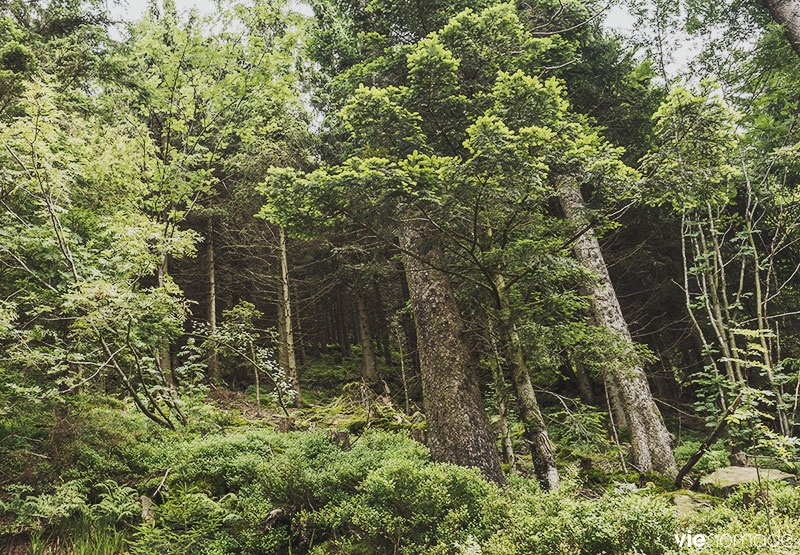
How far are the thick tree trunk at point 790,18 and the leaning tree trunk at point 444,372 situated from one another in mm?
7412

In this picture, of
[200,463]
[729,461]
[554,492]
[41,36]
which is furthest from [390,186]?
[41,36]

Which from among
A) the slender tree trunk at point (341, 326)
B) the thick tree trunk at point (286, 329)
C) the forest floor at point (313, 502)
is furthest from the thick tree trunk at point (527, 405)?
the slender tree trunk at point (341, 326)

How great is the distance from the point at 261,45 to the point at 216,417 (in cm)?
750

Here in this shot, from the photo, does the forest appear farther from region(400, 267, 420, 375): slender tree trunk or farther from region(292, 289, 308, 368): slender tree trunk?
region(292, 289, 308, 368): slender tree trunk

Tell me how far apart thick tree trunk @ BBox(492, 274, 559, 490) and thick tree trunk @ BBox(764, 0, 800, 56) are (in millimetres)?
7161

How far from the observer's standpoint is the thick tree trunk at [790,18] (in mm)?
6973

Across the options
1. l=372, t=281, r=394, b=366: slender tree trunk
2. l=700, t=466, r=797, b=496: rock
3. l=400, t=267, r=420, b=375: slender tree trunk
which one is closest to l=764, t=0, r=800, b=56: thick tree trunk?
l=700, t=466, r=797, b=496: rock

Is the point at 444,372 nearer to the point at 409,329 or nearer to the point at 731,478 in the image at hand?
the point at 731,478

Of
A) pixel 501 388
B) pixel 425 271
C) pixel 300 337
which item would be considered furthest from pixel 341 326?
pixel 501 388

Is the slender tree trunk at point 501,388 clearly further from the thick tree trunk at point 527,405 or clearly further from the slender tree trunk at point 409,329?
the slender tree trunk at point 409,329

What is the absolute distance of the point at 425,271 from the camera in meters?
5.96

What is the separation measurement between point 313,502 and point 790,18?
1087 cm

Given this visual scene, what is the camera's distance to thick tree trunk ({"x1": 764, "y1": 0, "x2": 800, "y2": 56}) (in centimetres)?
697

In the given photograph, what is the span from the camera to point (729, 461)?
658 centimetres
